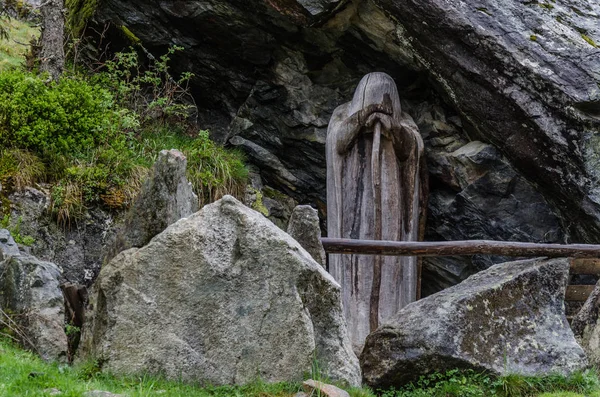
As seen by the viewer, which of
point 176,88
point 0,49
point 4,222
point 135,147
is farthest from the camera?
point 0,49

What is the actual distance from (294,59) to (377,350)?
563 cm

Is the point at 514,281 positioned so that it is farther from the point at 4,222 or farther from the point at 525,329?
the point at 4,222

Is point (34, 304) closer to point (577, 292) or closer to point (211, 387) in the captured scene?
point (211, 387)

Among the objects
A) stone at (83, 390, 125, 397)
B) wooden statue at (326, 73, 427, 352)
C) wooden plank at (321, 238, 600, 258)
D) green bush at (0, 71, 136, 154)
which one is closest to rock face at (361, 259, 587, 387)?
wooden plank at (321, 238, 600, 258)

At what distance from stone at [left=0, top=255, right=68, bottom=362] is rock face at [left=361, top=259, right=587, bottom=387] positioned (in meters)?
2.64

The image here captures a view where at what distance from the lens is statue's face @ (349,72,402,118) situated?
9684 millimetres

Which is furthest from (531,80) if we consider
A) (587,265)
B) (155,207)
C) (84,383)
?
(84,383)

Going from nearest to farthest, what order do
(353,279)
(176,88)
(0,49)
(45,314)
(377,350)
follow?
(45,314), (377,350), (353,279), (176,88), (0,49)

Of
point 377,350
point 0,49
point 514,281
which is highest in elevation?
point 514,281

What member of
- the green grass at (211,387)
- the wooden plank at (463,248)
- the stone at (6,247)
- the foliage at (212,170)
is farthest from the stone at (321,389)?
the foliage at (212,170)

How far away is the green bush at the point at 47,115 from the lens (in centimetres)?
900

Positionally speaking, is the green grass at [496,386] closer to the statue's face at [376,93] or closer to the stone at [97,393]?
the stone at [97,393]

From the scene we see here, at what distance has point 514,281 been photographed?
6734 millimetres

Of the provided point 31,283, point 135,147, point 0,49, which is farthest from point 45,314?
point 0,49
